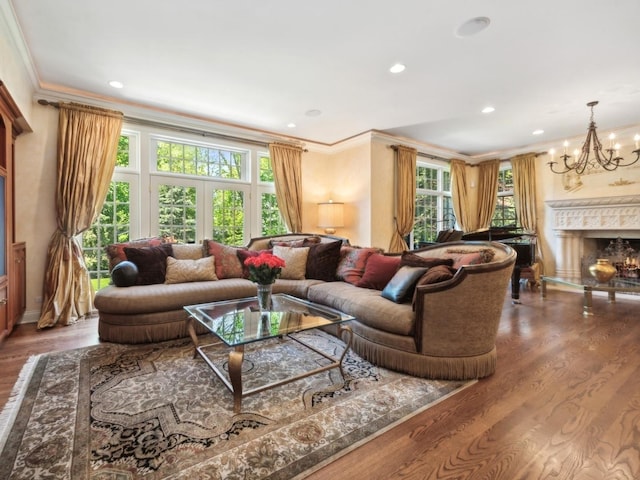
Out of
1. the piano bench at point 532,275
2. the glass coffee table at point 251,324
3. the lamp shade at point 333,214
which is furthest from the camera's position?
the piano bench at point 532,275

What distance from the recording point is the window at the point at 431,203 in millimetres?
6270

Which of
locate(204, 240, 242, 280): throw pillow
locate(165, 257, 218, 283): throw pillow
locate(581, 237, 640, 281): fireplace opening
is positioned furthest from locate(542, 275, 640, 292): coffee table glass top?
locate(165, 257, 218, 283): throw pillow

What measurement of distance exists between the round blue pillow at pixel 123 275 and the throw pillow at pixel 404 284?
2456 mm

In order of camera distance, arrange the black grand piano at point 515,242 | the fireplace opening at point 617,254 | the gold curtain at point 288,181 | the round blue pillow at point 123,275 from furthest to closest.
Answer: the gold curtain at point 288,181, the fireplace opening at point 617,254, the black grand piano at point 515,242, the round blue pillow at point 123,275

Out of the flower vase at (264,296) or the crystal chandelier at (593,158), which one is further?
the crystal chandelier at (593,158)

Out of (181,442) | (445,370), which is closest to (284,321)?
(181,442)

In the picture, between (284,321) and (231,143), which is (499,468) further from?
(231,143)

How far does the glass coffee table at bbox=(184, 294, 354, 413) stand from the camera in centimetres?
182

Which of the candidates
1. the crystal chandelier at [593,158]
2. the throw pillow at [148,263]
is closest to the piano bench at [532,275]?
the crystal chandelier at [593,158]

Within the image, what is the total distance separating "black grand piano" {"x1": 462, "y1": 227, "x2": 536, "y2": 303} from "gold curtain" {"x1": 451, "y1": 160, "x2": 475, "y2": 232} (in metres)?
1.03

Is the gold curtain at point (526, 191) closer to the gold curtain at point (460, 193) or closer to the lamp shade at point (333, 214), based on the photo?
the gold curtain at point (460, 193)

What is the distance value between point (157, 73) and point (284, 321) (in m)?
2.83

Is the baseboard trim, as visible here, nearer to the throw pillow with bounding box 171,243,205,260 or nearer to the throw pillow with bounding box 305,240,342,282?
the throw pillow with bounding box 171,243,205,260

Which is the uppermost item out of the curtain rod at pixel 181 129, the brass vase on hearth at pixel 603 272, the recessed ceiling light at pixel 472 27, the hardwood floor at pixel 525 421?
the recessed ceiling light at pixel 472 27
